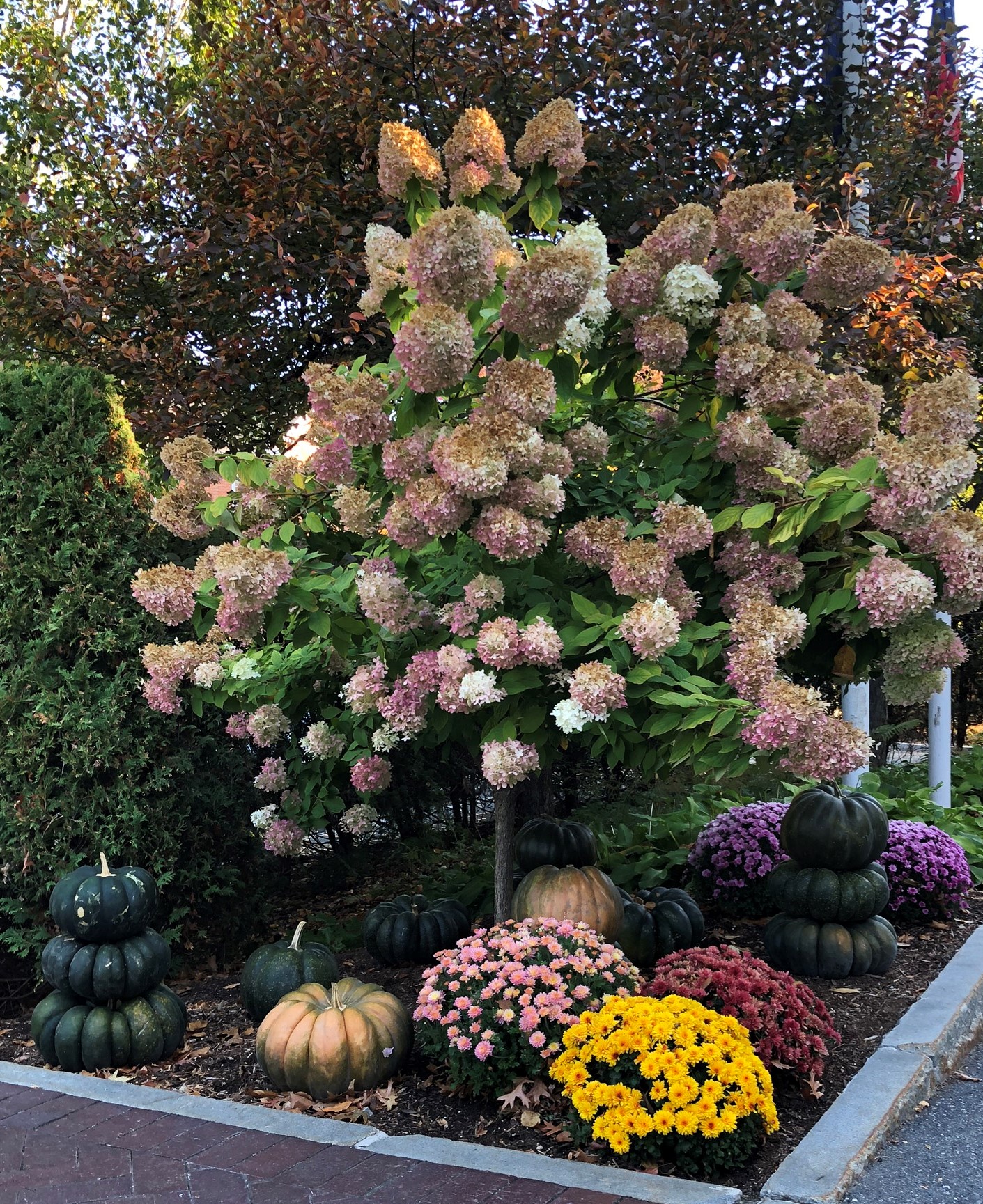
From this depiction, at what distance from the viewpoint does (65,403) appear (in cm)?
463

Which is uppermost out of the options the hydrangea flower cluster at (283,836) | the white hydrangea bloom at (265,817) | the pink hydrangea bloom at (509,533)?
the pink hydrangea bloom at (509,533)

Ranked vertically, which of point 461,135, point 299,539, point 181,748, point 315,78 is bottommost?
point 181,748

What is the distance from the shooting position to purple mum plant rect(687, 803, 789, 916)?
5.37 meters

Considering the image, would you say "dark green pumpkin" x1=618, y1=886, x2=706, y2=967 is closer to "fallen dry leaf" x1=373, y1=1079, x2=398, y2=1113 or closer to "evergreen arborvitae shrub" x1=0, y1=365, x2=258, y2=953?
"fallen dry leaf" x1=373, y1=1079, x2=398, y2=1113

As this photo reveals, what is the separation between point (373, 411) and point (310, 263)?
273cm

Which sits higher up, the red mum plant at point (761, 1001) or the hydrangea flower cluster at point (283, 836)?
the hydrangea flower cluster at point (283, 836)

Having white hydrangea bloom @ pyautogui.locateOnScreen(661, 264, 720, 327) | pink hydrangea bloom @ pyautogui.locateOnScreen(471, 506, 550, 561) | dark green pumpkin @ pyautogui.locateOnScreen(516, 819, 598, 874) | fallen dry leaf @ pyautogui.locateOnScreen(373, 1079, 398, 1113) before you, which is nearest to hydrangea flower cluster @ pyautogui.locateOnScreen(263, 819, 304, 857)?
dark green pumpkin @ pyautogui.locateOnScreen(516, 819, 598, 874)

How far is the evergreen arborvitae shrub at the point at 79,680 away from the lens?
4.44m

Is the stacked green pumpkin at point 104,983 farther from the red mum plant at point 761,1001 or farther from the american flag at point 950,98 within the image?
the american flag at point 950,98

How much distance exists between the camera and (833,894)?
453cm

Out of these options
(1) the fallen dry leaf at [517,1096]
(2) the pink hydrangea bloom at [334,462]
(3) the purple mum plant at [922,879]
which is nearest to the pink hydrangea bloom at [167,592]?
(2) the pink hydrangea bloom at [334,462]

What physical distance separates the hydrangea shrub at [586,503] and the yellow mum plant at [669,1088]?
76 centimetres

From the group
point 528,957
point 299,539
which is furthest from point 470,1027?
point 299,539

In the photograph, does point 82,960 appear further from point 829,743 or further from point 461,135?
point 461,135
